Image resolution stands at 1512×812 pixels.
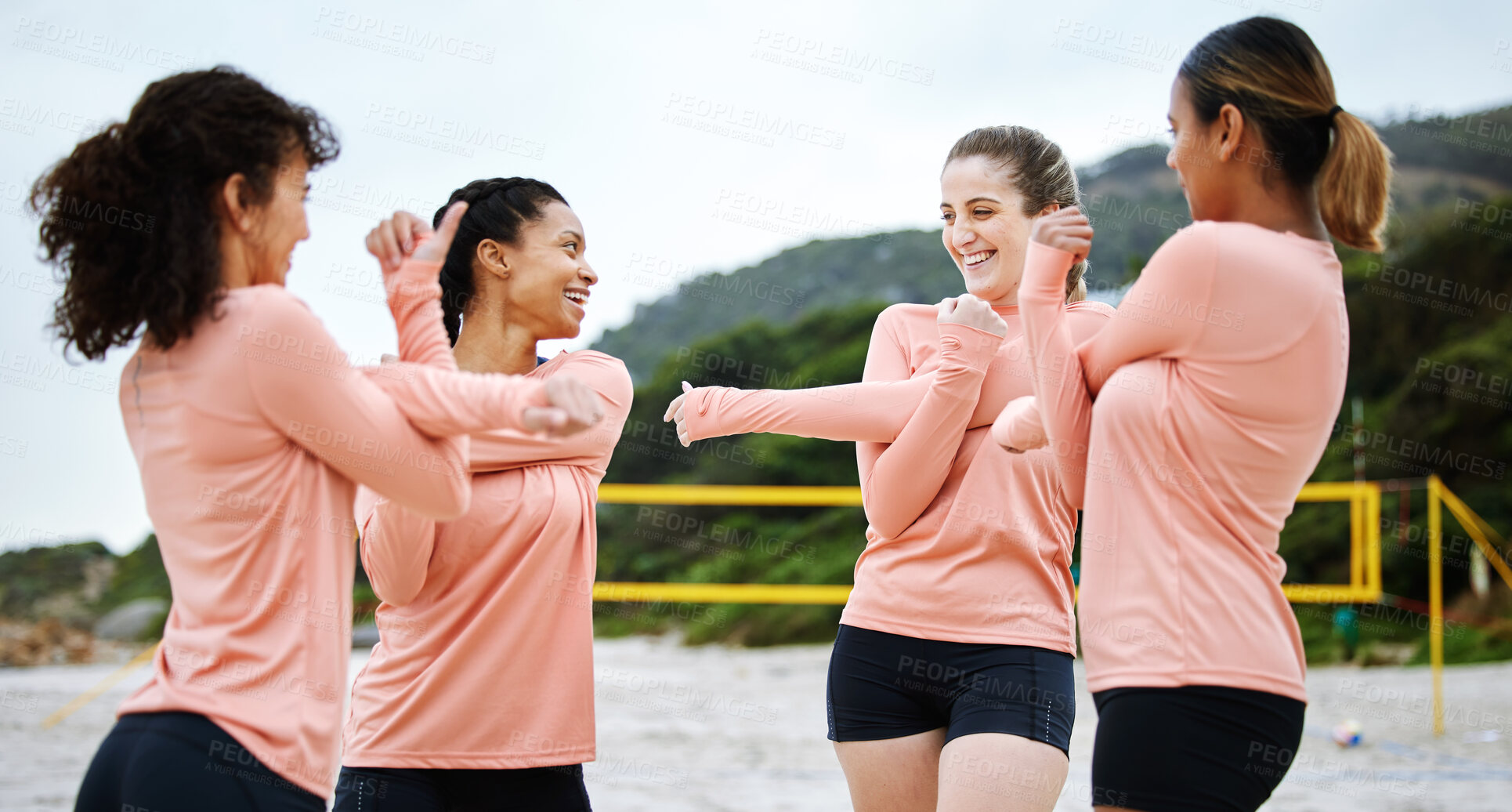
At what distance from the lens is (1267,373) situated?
1.53 meters

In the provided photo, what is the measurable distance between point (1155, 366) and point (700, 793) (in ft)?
14.3

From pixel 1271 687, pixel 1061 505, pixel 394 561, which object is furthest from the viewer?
pixel 1061 505

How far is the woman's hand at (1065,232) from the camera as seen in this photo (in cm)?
170

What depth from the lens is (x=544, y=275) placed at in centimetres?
223

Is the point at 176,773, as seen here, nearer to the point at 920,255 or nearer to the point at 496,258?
the point at 496,258

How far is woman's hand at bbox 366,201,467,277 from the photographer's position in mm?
1750

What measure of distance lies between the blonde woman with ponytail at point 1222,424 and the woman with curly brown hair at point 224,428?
0.77m

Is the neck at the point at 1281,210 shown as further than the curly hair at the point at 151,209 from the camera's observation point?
Yes

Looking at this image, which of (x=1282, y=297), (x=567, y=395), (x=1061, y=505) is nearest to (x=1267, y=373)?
(x=1282, y=297)

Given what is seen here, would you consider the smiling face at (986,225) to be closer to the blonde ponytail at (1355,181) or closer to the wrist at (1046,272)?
the wrist at (1046,272)

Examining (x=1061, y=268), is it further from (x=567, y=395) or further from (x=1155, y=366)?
(x=567, y=395)

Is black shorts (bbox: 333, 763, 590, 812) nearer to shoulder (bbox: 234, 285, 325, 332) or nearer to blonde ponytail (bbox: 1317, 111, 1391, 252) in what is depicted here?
shoulder (bbox: 234, 285, 325, 332)

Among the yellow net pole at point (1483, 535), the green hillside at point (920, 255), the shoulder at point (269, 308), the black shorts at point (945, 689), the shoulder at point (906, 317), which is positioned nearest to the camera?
the shoulder at point (269, 308)

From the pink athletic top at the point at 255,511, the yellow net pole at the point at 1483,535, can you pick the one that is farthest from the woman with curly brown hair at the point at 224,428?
the yellow net pole at the point at 1483,535
